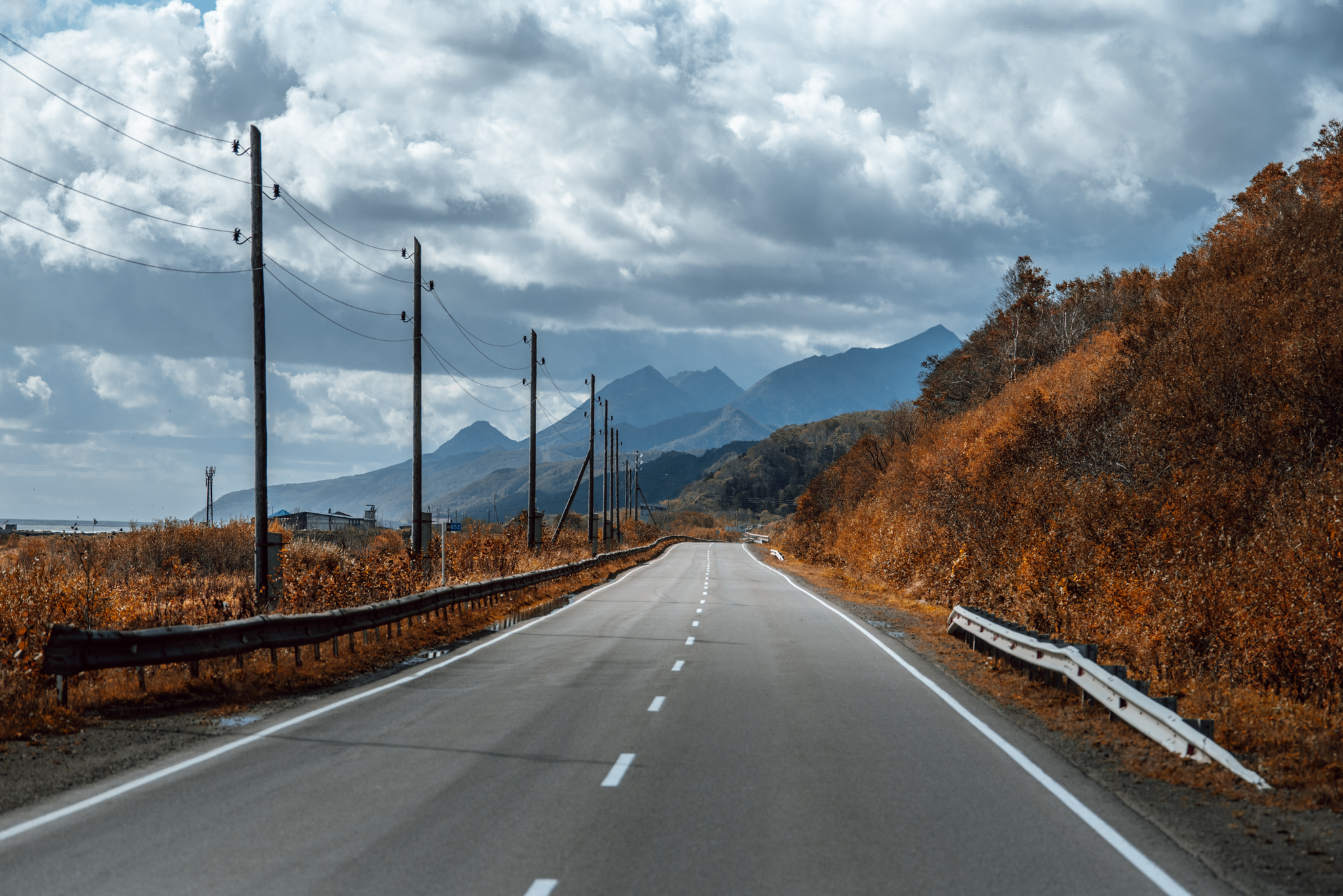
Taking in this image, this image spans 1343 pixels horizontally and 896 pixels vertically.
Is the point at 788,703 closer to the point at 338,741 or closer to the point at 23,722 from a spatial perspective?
the point at 338,741

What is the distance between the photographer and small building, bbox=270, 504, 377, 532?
78.7 metres

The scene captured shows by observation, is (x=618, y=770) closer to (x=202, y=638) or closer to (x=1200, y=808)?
(x=1200, y=808)

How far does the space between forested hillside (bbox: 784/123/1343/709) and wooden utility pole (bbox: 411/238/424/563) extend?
1469 centimetres

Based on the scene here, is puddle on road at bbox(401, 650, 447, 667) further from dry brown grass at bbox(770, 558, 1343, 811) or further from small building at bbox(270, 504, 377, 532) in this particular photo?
small building at bbox(270, 504, 377, 532)

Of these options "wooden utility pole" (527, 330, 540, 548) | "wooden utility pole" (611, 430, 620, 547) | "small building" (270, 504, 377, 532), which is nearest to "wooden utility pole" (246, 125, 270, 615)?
"wooden utility pole" (527, 330, 540, 548)

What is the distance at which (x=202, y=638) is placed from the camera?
40.6 ft

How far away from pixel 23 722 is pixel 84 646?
40.7 inches

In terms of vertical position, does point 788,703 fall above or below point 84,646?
below

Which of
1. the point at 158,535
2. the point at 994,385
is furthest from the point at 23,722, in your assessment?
the point at 994,385

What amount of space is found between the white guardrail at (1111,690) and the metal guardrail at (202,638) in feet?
33.3

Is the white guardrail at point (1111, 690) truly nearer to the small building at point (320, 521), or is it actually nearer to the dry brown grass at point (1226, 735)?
the dry brown grass at point (1226, 735)

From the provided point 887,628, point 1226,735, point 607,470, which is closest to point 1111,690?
point 1226,735

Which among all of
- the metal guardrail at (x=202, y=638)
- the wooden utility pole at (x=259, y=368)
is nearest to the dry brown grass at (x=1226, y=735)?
the metal guardrail at (x=202, y=638)

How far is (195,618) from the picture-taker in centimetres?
1630
